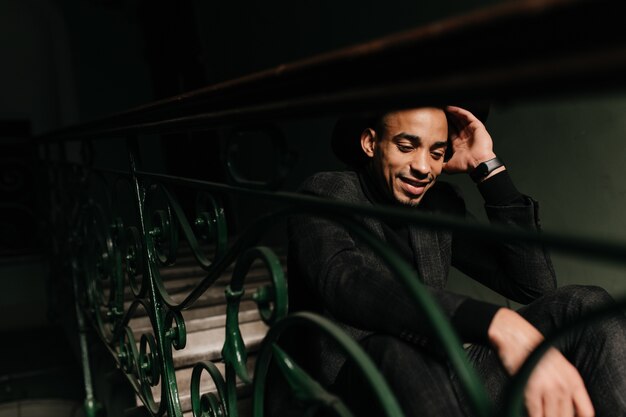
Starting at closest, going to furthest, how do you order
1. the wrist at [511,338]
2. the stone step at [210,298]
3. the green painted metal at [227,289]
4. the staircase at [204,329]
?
the green painted metal at [227,289] → the wrist at [511,338] → the staircase at [204,329] → the stone step at [210,298]

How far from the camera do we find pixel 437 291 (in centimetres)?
94

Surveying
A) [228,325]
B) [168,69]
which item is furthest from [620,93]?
[168,69]

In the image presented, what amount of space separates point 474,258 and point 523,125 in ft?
2.74

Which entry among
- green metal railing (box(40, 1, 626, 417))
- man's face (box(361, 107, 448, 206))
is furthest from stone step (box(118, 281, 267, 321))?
man's face (box(361, 107, 448, 206))

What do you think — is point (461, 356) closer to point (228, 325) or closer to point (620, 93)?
point (620, 93)

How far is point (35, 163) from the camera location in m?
3.69

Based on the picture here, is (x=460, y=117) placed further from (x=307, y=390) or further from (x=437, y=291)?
(x=307, y=390)

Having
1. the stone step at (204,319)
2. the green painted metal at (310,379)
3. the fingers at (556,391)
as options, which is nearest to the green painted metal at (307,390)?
the green painted metal at (310,379)

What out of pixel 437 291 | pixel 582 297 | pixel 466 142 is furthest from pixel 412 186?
pixel 437 291

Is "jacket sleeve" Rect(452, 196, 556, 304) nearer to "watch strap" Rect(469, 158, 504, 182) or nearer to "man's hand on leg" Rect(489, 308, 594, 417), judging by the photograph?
"watch strap" Rect(469, 158, 504, 182)

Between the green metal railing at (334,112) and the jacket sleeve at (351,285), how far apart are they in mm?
152

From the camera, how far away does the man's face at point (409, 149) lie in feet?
4.84

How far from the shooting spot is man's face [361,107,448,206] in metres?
1.48

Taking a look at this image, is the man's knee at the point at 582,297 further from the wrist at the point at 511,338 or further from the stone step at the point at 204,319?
the stone step at the point at 204,319
